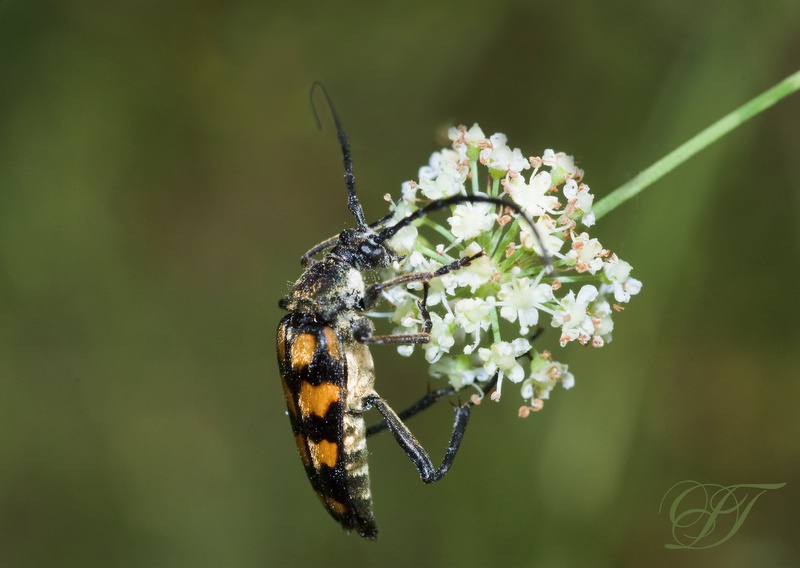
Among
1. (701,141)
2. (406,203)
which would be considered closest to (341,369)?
(406,203)

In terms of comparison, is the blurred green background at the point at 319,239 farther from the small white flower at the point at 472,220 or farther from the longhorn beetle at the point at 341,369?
the small white flower at the point at 472,220

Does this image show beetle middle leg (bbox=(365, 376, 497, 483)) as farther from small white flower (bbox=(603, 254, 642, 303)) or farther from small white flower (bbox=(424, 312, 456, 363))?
small white flower (bbox=(603, 254, 642, 303))

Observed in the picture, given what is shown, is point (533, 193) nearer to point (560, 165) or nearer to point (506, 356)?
point (560, 165)

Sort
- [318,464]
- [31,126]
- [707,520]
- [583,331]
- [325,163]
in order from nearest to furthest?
1. [583,331]
2. [318,464]
3. [707,520]
4. [31,126]
5. [325,163]

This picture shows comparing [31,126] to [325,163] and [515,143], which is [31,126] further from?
[515,143]

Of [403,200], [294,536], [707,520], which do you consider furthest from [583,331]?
[294,536]

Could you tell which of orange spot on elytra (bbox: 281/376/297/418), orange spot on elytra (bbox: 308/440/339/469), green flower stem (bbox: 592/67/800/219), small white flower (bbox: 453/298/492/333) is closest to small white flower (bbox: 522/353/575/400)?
small white flower (bbox: 453/298/492/333)
